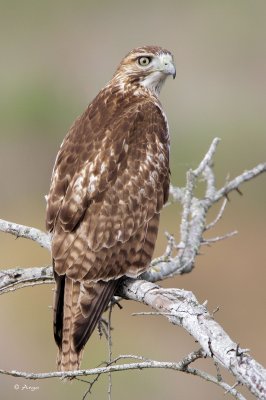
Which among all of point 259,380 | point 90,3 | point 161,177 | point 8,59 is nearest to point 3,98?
point 8,59

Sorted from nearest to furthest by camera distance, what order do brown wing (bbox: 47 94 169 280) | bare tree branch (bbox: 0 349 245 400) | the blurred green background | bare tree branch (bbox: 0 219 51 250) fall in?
bare tree branch (bbox: 0 349 245 400) → brown wing (bbox: 47 94 169 280) → bare tree branch (bbox: 0 219 51 250) → the blurred green background

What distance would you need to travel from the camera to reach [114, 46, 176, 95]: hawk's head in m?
10.2

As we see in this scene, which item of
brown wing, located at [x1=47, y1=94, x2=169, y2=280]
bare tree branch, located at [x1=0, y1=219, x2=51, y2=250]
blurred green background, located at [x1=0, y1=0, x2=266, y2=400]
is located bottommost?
blurred green background, located at [x1=0, y1=0, x2=266, y2=400]

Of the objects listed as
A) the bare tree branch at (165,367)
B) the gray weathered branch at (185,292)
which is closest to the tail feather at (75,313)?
the gray weathered branch at (185,292)

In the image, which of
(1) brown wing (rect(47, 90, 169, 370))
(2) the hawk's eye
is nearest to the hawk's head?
(2) the hawk's eye

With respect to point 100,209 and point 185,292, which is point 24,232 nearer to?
point 100,209

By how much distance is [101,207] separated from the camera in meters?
9.07

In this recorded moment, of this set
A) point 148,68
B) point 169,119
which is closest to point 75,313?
point 148,68

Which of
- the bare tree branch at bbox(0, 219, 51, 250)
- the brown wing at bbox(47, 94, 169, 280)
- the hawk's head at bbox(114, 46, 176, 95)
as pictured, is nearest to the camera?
the brown wing at bbox(47, 94, 169, 280)

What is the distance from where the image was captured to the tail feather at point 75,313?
878cm

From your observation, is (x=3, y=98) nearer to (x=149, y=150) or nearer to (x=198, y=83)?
(x=198, y=83)

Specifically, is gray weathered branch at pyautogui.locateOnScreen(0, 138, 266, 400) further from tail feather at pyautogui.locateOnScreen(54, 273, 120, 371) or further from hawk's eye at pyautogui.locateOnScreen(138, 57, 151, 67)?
hawk's eye at pyautogui.locateOnScreen(138, 57, 151, 67)

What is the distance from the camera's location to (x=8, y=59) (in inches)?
1152

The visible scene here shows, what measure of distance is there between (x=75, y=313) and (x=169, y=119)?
1630 centimetres
